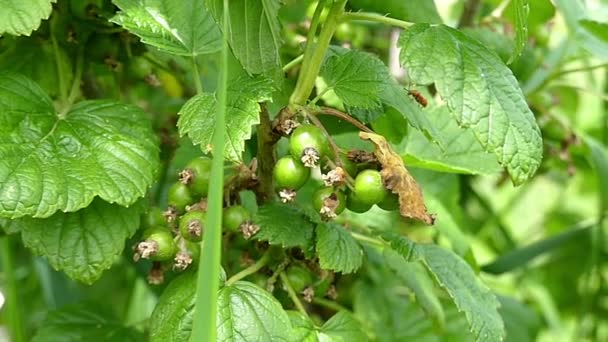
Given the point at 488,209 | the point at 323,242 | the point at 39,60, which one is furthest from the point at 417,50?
the point at 488,209

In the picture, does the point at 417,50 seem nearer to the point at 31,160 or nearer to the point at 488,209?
the point at 31,160

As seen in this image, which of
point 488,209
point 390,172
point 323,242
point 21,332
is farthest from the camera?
point 488,209

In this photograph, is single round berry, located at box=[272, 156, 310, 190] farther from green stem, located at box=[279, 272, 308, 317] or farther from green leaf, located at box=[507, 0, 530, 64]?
green leaf, located at box=[507, 0, 530, 64]

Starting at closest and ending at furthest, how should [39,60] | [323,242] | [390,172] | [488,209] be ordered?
[390,172]
[323,242]
[39,60]
[488,209]

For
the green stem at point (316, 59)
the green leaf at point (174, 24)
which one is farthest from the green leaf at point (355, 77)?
the green leaf at point (174, 24)

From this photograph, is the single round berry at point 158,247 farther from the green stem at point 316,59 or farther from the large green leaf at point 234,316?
the green stem at point 316,59
